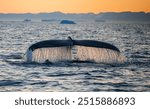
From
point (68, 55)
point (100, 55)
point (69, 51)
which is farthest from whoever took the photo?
point (68, 55)

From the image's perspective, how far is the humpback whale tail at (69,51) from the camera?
Result: 11359mm

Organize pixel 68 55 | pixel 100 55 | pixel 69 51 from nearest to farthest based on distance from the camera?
1. pixel 69 51
2. pixel 100 55
3. pixel 68 55

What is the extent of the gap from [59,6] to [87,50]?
1455mm

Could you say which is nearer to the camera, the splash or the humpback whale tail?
the humpback whale tail

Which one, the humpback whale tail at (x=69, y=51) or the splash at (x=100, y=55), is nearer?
the humpback whale tail at (x=69, y=51)

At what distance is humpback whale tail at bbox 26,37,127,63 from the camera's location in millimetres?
11359

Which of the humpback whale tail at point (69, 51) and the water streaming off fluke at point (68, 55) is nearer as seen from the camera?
the humpback whale tail at point (69, 51)

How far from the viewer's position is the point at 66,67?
12164 millimetres

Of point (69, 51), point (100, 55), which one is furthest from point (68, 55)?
point (100, 55)

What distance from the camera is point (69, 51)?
12.2 meters

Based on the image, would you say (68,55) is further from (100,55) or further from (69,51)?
(100,55)

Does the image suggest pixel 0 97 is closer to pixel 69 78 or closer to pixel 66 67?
pixel 69 78

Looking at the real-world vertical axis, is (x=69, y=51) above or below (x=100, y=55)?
above

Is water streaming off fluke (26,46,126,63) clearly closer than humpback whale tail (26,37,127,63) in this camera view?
No
